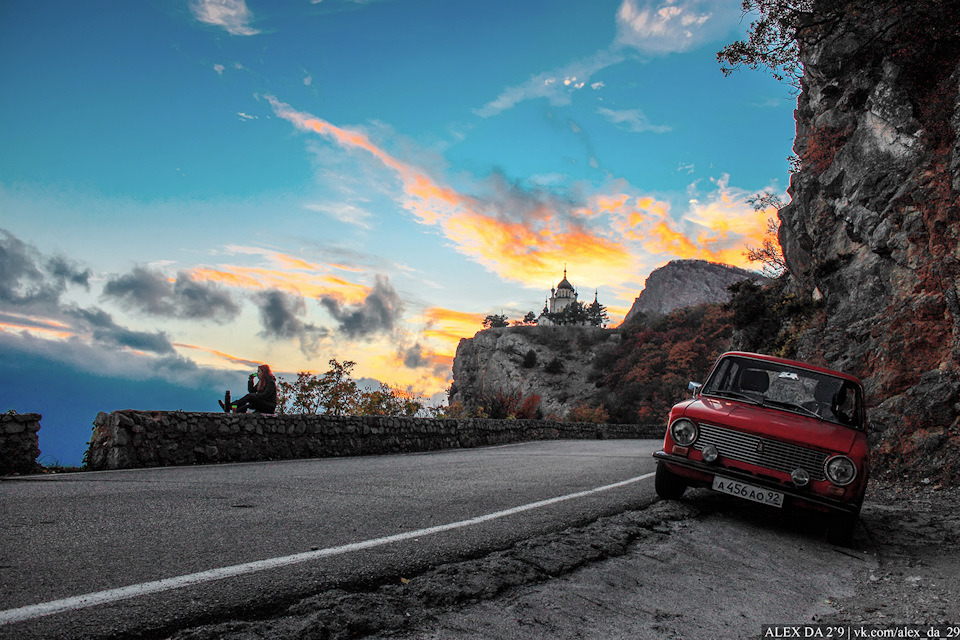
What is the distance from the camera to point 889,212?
47.2ft

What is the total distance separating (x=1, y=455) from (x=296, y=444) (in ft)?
15.0

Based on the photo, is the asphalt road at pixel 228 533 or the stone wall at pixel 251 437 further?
the stone wall at pixel 251 437

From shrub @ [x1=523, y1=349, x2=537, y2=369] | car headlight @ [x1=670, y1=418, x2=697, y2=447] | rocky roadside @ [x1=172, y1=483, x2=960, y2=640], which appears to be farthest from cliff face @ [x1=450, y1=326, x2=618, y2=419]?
rocky roadside @ [x1=172, y1=483, x2=960, y2=640]

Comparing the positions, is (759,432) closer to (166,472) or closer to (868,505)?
(868,505)

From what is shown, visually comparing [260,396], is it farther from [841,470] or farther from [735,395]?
[841,470]

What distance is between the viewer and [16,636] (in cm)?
228

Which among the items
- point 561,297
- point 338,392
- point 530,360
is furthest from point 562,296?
point 338,392

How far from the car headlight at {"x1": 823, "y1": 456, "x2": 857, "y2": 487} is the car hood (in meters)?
0.11

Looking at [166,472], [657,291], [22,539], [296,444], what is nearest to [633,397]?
[296,444]

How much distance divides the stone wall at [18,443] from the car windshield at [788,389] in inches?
350

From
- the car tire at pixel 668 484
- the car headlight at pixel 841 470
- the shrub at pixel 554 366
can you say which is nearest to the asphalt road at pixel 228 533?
the car tire at pixel 668 484

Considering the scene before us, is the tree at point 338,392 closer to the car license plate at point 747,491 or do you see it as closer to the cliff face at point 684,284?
the car license plate at point 747,491

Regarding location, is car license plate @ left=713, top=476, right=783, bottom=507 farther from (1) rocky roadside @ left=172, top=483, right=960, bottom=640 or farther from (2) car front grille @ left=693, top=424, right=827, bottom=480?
(1) rocky roadside @ left=172, top=483, right=960, bottom=640

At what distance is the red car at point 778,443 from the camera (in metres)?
5.33
